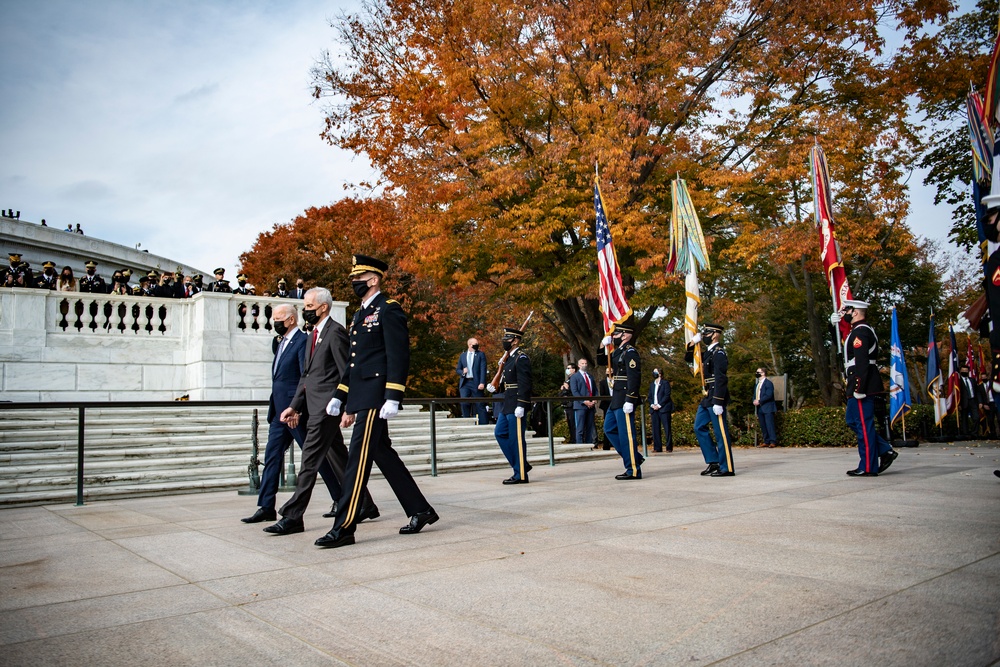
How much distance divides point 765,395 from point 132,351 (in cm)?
1496

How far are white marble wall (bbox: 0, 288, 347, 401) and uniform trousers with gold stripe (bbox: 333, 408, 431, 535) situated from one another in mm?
13827

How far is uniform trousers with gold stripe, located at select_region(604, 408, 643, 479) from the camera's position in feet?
33.0

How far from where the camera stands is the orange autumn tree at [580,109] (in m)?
17.5

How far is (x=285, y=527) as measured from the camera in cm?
611

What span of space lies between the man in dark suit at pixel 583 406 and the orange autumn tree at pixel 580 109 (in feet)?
6.27

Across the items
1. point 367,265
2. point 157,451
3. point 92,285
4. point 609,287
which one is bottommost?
point 157,451

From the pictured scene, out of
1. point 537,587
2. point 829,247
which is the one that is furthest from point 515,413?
point 537,587

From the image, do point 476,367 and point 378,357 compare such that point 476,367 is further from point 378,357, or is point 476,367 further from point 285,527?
point 378,357

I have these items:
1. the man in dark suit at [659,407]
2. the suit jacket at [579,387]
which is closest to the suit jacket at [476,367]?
the suit jacket at [579,387]

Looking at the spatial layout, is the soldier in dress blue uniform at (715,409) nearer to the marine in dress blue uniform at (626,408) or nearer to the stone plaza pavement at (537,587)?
the marine in dress blue uniform at (626,408)

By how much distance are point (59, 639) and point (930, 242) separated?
114 ft

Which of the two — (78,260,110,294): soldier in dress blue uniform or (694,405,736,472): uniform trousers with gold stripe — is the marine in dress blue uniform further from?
(78,260,110,294): soldier in dress blue uniform

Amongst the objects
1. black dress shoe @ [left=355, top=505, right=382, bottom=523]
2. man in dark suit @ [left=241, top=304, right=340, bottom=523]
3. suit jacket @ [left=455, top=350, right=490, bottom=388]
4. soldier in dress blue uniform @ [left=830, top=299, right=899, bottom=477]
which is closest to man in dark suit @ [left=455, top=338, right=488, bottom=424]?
suit jacket @ [left=455, top=350, right=490, bottom=388]

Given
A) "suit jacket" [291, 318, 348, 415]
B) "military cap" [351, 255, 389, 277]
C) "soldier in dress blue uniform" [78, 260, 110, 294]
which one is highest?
"soldier in dress blue uniform" [78, 260, 110, 294]
